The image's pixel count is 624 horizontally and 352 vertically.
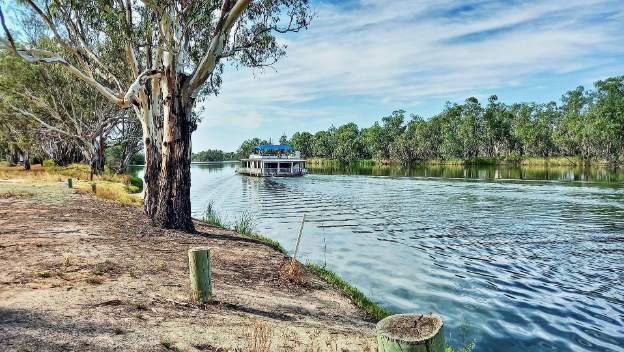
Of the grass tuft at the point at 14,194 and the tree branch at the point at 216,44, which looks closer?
the tree branch at the point at 216,44

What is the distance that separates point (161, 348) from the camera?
19.2 ft

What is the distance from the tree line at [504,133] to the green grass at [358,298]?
8439 cm

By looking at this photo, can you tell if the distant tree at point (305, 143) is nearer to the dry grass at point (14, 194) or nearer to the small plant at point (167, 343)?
the dry grass at point (14, 194)

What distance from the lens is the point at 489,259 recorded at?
50.6 feet

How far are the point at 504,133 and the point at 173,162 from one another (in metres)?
98.9

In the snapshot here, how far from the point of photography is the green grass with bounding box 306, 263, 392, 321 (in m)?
9.67

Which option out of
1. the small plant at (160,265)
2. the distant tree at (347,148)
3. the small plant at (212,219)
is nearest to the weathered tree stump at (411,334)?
the small plant at (160,265)

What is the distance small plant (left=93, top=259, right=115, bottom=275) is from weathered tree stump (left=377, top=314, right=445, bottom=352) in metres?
6.69

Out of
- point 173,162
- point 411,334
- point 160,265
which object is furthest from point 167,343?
point 173,162

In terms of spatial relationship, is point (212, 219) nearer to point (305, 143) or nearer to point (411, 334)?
point (411, 334)

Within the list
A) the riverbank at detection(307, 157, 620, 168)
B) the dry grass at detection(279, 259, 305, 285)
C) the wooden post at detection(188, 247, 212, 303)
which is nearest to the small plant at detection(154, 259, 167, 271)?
the wooden post at detection(188, 247, 212, 303)

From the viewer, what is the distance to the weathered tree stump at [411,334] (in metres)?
3.92

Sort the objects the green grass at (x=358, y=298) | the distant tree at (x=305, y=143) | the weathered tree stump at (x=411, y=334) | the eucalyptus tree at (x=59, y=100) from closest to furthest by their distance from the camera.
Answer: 1. the weathered tree stump at (x=411, y=334)
2. the green grass at (x=358, y=298)
3. the eucalyptus tree at (x=59, y=100)
4. the distant tree at (x=305, y=143)

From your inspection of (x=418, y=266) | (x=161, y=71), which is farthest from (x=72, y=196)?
(x=418, y=266)
